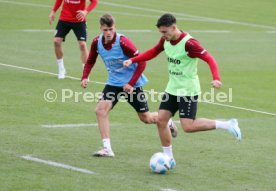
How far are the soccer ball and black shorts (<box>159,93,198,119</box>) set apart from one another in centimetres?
72

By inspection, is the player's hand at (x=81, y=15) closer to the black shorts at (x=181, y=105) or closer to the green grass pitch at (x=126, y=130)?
the green grass pitch at (x=126, y=130)

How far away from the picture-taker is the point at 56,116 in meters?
15.6

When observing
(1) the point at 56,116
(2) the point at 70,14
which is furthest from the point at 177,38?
(2) the point at 70,14

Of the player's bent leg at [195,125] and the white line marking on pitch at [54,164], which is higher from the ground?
the player's bent leg at [195,125]

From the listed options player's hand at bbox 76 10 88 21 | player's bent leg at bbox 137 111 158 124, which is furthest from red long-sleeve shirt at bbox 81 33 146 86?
player's hand at bbox 76 10 88 21

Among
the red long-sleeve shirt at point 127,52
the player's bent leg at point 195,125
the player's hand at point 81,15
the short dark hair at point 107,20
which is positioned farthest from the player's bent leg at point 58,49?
the player's bent leg at point 195,125

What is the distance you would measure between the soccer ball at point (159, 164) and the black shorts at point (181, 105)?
72cm

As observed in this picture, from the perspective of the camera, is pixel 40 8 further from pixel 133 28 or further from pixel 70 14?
pixel 70 14

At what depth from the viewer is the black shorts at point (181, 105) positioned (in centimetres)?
1154

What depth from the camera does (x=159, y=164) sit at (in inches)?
439

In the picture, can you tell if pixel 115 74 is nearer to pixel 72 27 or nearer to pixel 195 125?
pixel 195 125

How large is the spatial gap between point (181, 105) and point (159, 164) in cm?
93

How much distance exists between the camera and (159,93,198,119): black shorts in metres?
11.5

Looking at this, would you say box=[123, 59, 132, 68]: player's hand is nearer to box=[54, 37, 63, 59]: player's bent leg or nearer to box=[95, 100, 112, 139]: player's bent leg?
box=[95, 100, 112, 139]: player's bent leg
